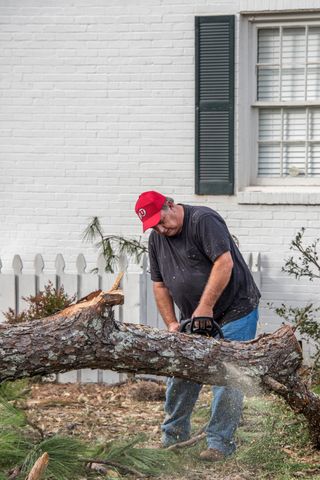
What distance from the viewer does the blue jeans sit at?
6.89 metres

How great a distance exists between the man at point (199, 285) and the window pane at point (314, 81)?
375cm

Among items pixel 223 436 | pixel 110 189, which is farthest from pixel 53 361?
pixel 110 189

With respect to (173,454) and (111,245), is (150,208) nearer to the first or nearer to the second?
(173,454)

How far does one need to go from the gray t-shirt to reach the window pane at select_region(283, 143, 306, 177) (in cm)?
363

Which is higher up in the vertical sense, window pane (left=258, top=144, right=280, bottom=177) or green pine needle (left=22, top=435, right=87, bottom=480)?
window pane (left=258, top=144, right=280, bottom=177)

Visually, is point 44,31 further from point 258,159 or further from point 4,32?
point 258,159

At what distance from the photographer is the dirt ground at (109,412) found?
7.66 metres

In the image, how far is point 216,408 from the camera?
22.7 ft

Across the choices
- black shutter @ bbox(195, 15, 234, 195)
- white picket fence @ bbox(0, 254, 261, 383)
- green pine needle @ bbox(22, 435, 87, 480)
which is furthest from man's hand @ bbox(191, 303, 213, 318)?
black shutter @ bbox(195, 15, 234, 195)

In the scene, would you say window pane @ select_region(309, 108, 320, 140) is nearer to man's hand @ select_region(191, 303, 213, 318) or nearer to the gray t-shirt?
the gray t-shirt

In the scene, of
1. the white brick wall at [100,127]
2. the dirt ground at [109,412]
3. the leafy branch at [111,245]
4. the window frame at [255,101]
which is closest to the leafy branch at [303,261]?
the white brick wall at [100,127]

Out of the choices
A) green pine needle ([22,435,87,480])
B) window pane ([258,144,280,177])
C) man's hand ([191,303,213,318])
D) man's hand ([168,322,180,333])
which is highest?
window pane ([258,144,280,177])

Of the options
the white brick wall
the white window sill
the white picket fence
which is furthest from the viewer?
the white brick wall

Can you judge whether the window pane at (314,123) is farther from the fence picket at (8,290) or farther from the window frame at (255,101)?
the fence picket at (8,290)
